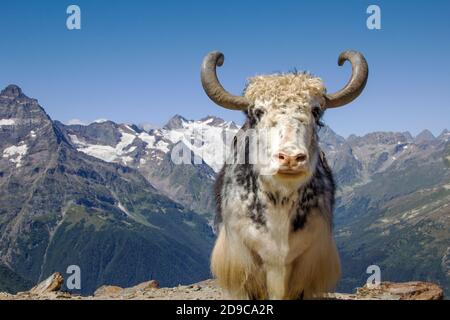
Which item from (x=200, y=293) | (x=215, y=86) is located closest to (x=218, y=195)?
(x=215, y=86)

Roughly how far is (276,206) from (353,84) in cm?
373

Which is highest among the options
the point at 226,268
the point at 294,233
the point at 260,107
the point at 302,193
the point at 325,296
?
the point at 260,107

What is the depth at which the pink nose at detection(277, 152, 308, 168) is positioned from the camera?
386 inches

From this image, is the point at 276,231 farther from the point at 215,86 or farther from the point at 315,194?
the point at 215,86

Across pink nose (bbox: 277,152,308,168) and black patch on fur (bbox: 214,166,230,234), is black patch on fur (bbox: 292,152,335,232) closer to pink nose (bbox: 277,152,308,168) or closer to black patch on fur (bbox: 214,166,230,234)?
pink nose (bbox: 277,152,308,168)

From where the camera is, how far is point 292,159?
980 centimetres

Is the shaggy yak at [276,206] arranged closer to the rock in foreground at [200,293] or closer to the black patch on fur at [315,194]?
the black patch on fur at [315,194]

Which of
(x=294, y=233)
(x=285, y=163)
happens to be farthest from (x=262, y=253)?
(x=285, y=163)

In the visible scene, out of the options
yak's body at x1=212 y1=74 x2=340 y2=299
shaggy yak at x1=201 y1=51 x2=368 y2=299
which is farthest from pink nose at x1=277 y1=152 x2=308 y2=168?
yak's body at x1=212 y1=74 x2=340 y2=299

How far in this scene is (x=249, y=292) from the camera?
12.3 metres

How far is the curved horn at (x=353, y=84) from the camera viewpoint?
12812mm
